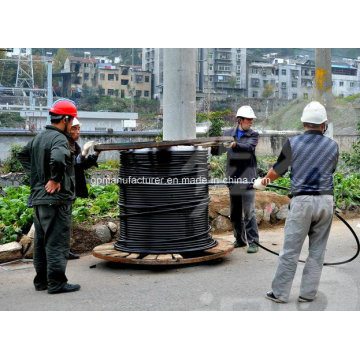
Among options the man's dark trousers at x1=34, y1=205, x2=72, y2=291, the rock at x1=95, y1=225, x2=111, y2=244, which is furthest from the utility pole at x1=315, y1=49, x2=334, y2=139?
the man's dark trousers at x1=34, y1=205, x2=72, y2=291

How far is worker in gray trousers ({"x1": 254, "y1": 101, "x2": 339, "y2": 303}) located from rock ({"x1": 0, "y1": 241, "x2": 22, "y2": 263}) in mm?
3799

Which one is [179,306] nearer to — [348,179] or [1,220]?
[1,220]

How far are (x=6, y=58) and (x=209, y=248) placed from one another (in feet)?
80.8

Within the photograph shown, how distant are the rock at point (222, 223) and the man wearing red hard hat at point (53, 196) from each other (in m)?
3.79

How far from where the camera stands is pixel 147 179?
6.99 metres

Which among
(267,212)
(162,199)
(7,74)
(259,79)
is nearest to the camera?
(162,199)

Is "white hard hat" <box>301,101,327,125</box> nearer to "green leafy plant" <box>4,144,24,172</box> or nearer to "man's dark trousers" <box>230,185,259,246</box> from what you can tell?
"man's dark trousers" <box>230,185,259,246</box>

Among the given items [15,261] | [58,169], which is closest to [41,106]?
[15,261]

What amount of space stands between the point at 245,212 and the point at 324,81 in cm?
422

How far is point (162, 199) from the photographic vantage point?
7008 millimetres

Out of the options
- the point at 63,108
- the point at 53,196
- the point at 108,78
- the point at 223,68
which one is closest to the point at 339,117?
the point at 223,68

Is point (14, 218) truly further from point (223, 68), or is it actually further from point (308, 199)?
point (223, 68)

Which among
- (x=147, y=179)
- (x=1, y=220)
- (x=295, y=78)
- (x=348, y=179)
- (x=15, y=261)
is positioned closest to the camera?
(x=147, y=179)

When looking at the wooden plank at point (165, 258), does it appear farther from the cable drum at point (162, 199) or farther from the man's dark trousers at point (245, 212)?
the man's dark trousers at point (245, 212)
